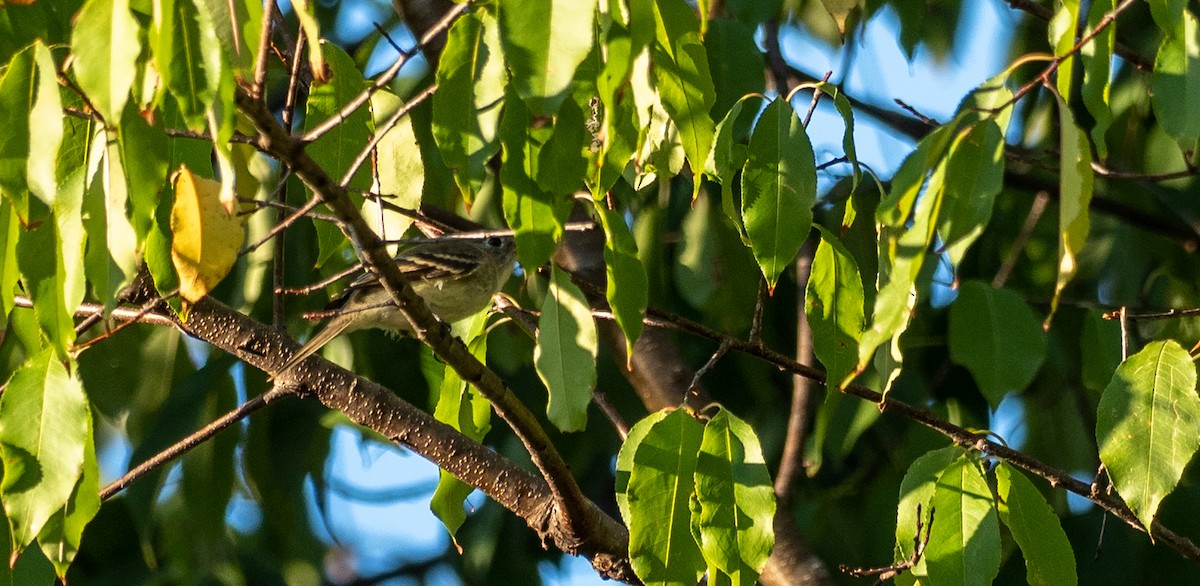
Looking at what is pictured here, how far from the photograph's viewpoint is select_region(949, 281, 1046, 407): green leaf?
3420 mm

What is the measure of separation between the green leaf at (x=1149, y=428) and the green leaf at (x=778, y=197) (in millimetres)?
645

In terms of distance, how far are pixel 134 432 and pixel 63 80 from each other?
3223 mm

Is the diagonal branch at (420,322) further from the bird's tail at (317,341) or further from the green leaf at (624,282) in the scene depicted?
the green leaf at (624,282)

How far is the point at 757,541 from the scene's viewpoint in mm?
2416

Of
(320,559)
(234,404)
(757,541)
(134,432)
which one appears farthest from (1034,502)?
(320,559)

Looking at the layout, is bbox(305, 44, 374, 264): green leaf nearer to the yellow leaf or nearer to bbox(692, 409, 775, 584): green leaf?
the yellow leaf

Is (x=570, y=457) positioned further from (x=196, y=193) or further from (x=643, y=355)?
(x=196, y=193)

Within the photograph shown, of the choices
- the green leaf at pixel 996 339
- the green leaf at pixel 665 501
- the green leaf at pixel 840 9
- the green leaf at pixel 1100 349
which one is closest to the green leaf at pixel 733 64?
the green leaf at pixel 840 9

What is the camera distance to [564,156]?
2.14 m

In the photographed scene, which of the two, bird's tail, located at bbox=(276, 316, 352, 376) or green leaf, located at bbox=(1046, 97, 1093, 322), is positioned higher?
green leaf, located at bbox=(1046, 97, 1093, 322)

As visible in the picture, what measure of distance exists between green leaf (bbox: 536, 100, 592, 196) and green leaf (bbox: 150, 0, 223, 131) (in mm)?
554

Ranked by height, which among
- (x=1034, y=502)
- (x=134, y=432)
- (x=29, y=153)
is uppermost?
(x=29, y=153)

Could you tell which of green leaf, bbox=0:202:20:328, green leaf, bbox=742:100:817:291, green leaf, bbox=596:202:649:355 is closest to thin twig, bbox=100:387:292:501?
green leaf, bbox=0:202:20:328

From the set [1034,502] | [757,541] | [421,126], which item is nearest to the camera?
[757,541]
